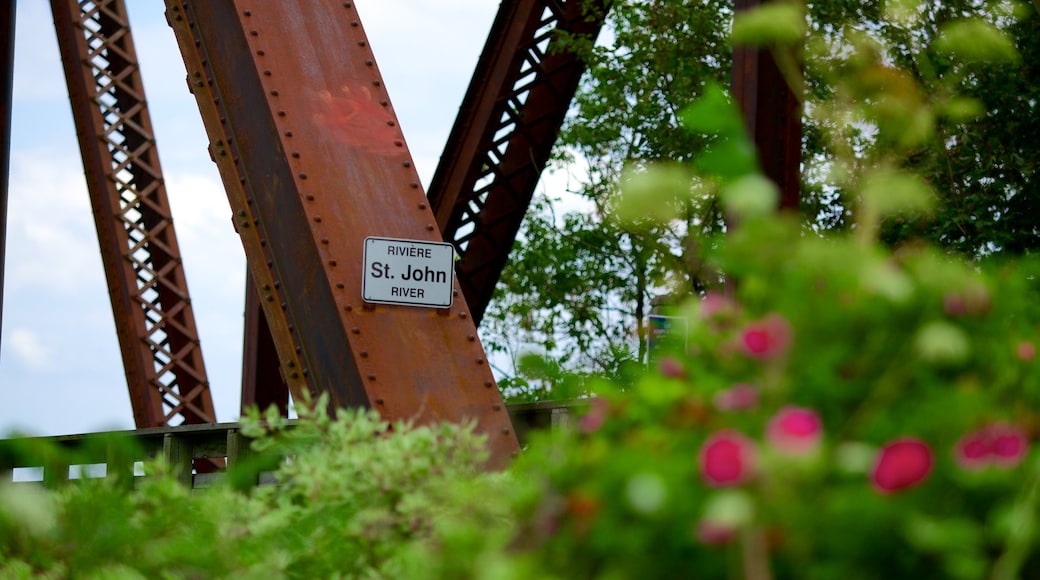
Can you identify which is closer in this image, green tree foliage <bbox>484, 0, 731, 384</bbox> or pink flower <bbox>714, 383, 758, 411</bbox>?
pink flower <bbox>714, 383, 758, 411</bbox>

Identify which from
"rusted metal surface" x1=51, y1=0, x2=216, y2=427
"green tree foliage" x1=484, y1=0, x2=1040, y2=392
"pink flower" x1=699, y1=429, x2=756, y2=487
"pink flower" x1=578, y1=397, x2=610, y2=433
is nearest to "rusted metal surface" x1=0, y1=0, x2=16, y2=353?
"rusted metal surface" x1=51, y1=0, x2=216, y2=427

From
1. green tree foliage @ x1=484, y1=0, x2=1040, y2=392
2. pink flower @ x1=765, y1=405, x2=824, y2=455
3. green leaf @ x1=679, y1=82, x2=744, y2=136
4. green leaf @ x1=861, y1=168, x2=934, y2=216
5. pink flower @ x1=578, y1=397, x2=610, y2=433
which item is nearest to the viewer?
pink flower @ x1=765, y1=405, x2=824, y2=455

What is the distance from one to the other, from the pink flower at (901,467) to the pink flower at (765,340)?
0.73 ft

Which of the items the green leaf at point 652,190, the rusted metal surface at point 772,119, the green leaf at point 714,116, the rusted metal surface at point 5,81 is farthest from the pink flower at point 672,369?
the rusted metal surface at point 5,81

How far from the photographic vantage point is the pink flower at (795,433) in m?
1.64

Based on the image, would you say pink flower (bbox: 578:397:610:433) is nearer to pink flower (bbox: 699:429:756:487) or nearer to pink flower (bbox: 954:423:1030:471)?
pink flower (bbox: 699:429:756:487)

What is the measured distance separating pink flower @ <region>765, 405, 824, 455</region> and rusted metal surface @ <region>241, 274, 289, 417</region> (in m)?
8.94

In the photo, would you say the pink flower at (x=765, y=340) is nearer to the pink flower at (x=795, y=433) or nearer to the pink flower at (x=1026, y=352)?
the pink flower at (x=795, y=433)

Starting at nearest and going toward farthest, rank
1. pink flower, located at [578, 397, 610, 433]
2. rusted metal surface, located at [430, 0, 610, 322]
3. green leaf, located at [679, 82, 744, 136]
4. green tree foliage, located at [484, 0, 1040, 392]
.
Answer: green leaf, located at [679, 82, 744, 136], pink flower, located at [578, 397, 610, 433], rusted metal surface, located at [430, 0, 610, 322], green tree foliage, located at [484, 0, 1040, 392]

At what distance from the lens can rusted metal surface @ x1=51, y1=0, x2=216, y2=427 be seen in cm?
1188

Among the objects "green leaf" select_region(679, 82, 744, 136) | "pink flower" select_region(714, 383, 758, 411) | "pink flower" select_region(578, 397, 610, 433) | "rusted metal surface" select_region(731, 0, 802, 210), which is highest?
"rusted metal surface" select_region(731, 0, 802, 210)

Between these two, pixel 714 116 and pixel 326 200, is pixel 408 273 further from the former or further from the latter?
pixel 714 116

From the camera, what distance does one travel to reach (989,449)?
184 cm

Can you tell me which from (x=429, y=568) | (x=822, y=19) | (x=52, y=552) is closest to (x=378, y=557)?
(x=52, y=552)
